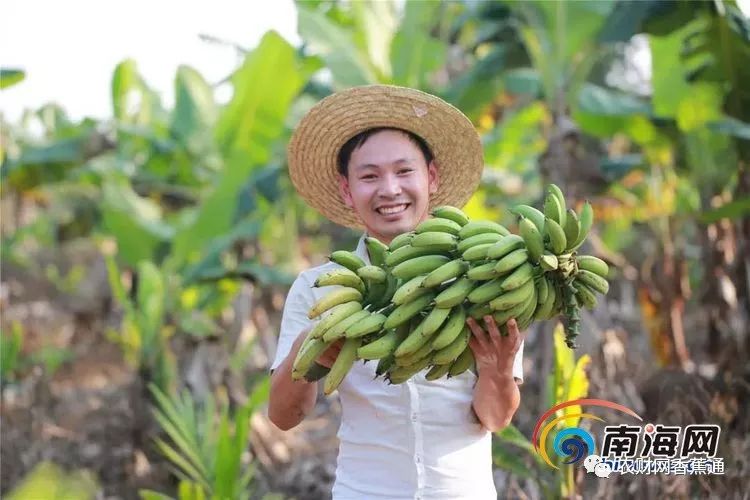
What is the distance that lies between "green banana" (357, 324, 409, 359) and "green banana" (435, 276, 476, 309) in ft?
0.29

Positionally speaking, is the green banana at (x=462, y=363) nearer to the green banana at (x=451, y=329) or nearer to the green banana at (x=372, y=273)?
the green banana at (x=451, y=329)

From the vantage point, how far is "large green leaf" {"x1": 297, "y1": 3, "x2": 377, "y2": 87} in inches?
166

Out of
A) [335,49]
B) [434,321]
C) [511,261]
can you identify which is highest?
[335,49]

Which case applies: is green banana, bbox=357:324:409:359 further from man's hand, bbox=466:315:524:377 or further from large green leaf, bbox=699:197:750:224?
large green leaf, bbox=699:197:750:224

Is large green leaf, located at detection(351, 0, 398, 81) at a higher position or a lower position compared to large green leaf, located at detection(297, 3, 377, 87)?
higher

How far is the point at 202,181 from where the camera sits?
5793 mm

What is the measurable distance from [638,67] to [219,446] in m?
7.50

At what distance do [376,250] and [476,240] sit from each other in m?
0.21

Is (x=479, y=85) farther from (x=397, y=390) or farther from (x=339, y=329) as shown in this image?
(x=339, y=329)

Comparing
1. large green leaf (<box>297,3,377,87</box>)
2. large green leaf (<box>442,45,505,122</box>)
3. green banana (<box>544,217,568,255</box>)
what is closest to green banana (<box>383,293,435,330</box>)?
green banana (<box>544,217,568,255</box>)

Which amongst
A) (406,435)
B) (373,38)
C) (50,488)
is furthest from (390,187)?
(373,38)

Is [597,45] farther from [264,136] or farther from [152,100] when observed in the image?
[152,100]

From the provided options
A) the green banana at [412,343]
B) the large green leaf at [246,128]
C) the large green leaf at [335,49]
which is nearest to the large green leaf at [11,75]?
the large green leaf at [246,128]

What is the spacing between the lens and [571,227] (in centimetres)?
146
